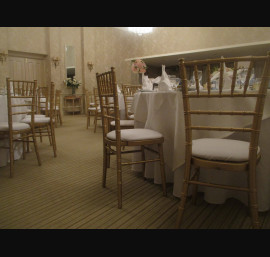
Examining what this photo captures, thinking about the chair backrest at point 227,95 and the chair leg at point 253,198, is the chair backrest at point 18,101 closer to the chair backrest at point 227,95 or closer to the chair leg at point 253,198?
the chair backrest at point 227,95

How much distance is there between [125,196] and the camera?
6.32 feet

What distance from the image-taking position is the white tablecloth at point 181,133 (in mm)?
1558

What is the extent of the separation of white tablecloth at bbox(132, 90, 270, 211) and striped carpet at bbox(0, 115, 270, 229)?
0.09 m

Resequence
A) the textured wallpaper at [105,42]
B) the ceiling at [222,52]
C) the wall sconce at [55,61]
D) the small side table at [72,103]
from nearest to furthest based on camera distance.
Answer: the ceiling at [222,52], the textured wallpaper at [105,42], the wall sconce at [55,61], the small side table at [72,103]

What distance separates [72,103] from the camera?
9.09 metres

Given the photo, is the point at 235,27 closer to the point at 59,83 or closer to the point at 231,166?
the point at 59,83

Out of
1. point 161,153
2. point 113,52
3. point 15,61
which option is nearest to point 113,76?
point 161,153

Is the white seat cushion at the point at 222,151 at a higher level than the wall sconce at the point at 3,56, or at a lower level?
lower

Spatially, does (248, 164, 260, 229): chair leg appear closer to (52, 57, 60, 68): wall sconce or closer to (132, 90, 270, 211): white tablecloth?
(132, 90, 270, 211): white tablecloth

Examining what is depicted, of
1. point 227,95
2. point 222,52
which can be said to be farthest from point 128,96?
point 222,52

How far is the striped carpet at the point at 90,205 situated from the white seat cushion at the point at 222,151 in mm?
497

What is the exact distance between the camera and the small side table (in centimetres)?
879

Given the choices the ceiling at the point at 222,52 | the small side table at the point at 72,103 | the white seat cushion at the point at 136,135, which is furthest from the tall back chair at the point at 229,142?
the small side table at the point at 72,103

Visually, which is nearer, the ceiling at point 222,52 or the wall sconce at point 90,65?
the ceiling at point 222,52
